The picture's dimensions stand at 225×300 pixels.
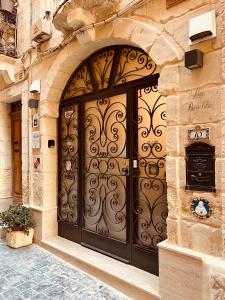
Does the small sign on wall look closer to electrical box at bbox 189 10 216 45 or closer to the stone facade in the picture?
the stone facade

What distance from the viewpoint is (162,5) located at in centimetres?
272

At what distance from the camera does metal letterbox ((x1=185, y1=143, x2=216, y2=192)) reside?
7.58 feet

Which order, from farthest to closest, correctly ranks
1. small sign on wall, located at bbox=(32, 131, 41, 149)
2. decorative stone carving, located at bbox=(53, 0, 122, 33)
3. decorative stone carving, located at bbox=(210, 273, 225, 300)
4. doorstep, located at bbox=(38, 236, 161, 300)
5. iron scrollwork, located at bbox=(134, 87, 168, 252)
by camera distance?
small sign on wall, located at bbox=(32, 131, 41, 149) → decorative stone carving, located at bbox=(53, 0, 122, 33) → iron scrollwork, located at bbox=(134, 87, 168, 252) → doorstep, located at bbox=(38, 236, 161, 300) → decorative stone carving, located at bbox=(210, 273, 225, 300)

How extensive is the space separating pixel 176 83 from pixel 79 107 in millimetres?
2053

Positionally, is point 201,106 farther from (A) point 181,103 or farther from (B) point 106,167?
(B) point 106,167

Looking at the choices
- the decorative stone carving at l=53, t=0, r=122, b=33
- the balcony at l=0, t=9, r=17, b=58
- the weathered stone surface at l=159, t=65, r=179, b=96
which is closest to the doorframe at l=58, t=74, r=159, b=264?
the weathered stone surface at l=159, t=65, r=179, b=96

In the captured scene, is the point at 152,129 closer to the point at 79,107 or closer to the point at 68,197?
the point at 79,107

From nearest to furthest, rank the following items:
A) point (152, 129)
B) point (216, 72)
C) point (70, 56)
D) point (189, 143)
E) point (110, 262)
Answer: point (216, 72), point (189, 143), point (152, 129), point (110, 262), point (70, 56)

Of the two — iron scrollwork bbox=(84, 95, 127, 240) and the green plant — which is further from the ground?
iron scrollwork bbox=(84, 95, 127, 240)

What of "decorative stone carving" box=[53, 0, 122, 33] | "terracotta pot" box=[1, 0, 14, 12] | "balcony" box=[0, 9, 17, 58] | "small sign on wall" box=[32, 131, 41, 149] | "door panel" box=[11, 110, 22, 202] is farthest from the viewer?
"door panel" box=[11, 110, 22, 202]

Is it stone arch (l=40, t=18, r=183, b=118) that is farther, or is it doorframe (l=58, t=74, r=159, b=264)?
doorframe (l=58, t=74, r=159, b=264)

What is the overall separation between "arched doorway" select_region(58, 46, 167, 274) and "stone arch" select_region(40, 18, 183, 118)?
17 cm

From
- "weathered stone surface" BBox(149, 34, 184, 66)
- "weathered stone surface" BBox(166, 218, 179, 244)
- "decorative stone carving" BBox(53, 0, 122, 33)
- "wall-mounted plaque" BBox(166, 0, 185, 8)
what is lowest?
"weathered stone surface" BBox(166, 218, 179, 244)

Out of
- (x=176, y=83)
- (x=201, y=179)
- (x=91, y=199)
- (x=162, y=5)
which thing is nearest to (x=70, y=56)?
(x=162, y=5)
